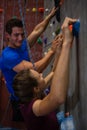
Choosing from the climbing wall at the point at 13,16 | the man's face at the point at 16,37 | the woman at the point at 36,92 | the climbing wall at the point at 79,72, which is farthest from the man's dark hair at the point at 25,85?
the climbing wall at the point at 13,16

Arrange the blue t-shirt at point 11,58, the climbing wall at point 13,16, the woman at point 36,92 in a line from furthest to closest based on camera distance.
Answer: the climbing wall at point 13,16, the blue t-shirt at point 11,58, the woman at point 36,92

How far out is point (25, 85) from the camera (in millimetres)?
1349

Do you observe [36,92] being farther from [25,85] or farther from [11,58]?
[11,58]

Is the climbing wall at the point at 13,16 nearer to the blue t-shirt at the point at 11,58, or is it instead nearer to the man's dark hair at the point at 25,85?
the blue t-shirt at the point at 11,58

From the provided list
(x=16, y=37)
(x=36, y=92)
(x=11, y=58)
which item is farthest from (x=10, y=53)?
(x=36, y=92)

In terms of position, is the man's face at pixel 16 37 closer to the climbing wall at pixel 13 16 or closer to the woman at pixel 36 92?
the woman at pixel 36 92

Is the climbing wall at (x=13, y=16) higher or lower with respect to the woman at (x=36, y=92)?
lower

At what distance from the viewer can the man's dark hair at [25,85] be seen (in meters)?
1.35

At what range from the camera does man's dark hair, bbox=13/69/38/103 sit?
4.44 feet

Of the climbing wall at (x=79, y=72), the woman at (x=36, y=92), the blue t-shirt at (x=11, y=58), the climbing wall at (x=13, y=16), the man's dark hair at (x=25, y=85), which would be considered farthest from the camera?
the climbing wall at (x=13, y=16)

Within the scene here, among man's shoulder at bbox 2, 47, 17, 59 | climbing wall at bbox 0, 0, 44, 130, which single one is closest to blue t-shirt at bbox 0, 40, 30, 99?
man's shoulder at bbox 2, 47, 17, 59

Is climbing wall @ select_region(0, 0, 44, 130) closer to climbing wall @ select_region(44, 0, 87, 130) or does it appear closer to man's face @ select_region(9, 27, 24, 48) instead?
man's face @ select_region(9, 27, 24, 48)

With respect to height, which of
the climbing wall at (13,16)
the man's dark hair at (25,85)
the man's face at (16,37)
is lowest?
the climbing wall at (13,16)

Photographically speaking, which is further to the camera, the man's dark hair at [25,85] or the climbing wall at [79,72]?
the climbing wall at [79,72]
